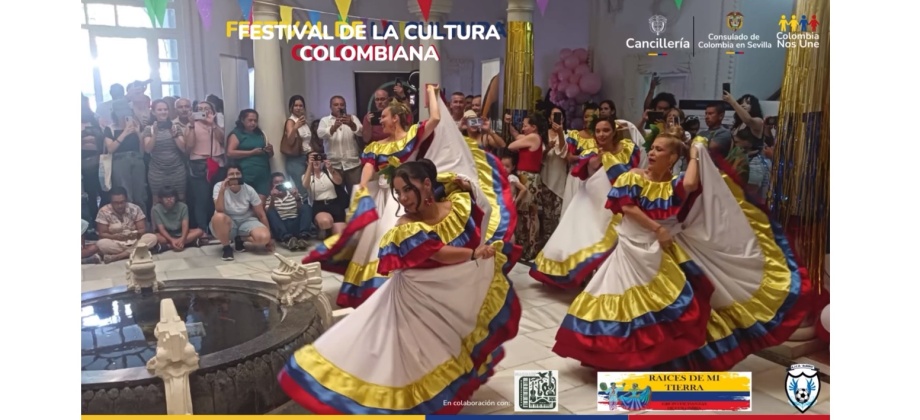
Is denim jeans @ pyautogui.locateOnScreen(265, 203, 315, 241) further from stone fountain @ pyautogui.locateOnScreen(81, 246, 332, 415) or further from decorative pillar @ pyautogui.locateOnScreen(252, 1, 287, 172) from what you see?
decorative pillar @ pyautogui.locateOnScreen(252, 1, 287, 172)

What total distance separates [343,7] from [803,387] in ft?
7.99

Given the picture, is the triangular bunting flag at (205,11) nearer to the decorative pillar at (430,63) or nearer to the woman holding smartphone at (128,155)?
the woman holding smartphone at (128,155)

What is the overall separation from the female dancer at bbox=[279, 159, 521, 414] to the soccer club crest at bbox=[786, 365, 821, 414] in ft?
4.53

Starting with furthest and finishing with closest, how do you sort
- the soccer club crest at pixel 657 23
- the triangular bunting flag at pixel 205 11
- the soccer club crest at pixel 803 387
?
the soccer club crest at pixel 803 387 < the soccer club crest at pixel 657 23 < the triangular bunting flag at pixel 205 11

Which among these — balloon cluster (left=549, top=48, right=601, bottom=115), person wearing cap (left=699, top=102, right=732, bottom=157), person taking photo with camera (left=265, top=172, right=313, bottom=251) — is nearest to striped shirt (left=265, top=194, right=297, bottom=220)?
person taking photo with camera (left=265, top=172, right=313, bottom=251)

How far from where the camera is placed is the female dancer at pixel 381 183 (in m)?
3.00

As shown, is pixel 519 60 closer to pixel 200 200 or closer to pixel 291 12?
pixel 291 12

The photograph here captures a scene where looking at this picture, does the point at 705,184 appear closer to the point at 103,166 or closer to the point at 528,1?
the point at 528,1

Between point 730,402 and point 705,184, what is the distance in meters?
0.91

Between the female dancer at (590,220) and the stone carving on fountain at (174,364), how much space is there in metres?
1.41

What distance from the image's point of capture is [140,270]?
3076mm

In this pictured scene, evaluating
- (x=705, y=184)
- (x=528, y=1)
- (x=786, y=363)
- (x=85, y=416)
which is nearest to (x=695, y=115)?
(x=705, y=184)

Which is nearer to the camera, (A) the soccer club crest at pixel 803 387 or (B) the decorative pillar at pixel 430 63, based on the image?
(B) the decorative pillar at pixel 430 63

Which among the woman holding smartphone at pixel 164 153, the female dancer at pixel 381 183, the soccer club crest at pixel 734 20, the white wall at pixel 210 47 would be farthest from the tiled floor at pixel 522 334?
the soccer club crest at pixel 734 20
